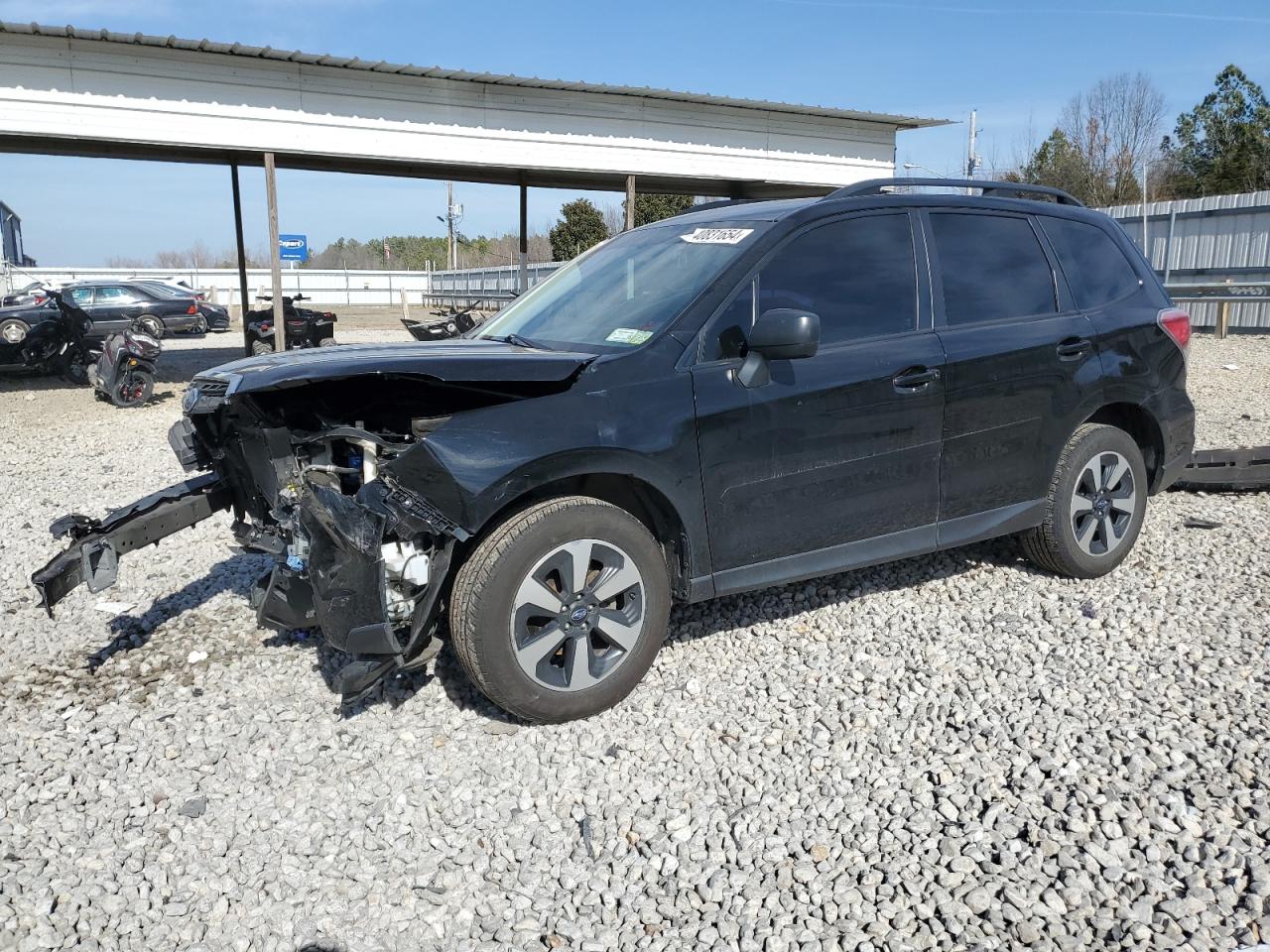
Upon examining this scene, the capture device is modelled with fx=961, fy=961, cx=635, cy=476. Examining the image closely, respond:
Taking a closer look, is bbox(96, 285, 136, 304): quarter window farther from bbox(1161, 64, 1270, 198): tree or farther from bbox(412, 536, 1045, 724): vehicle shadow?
bbox(1161, 64, 1270, 198): tree

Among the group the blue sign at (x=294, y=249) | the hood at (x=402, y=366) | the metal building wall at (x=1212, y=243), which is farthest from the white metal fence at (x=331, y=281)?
the hood at (x=402, y=366)

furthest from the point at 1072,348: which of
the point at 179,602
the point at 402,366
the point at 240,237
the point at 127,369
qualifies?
the point at 240,237

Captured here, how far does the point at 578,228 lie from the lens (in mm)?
40000

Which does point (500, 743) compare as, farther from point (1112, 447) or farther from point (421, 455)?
point (1112, 447)

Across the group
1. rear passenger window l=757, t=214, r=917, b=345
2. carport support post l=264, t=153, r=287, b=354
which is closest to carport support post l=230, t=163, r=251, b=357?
carport support post l=264, t=153, r=287, b=354

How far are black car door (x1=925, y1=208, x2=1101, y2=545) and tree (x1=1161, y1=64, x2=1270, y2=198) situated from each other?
3567 cm

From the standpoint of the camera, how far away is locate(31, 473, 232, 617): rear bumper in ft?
12.0

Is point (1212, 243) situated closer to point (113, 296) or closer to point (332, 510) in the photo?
point (332, 510)

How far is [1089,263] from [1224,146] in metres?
39.6

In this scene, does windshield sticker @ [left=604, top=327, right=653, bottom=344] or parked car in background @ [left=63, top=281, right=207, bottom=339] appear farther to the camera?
parked car in background @ [left=63, top=281, right=207, bottom=339]

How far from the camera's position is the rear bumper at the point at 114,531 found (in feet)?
12.0

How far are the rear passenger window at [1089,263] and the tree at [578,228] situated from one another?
116 ft

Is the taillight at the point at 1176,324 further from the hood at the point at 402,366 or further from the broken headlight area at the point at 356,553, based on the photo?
the broken headlight area at the point at 356,553

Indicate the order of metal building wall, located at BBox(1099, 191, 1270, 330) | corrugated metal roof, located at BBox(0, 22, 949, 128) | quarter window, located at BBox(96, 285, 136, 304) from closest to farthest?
corrugated metal roof, located at BBox(0, 22, 949, 128) → metal building wall, located at BBox(1099, 191, 1270, 330) → quarter window, located at BBox(96, 285, 136, 304)
